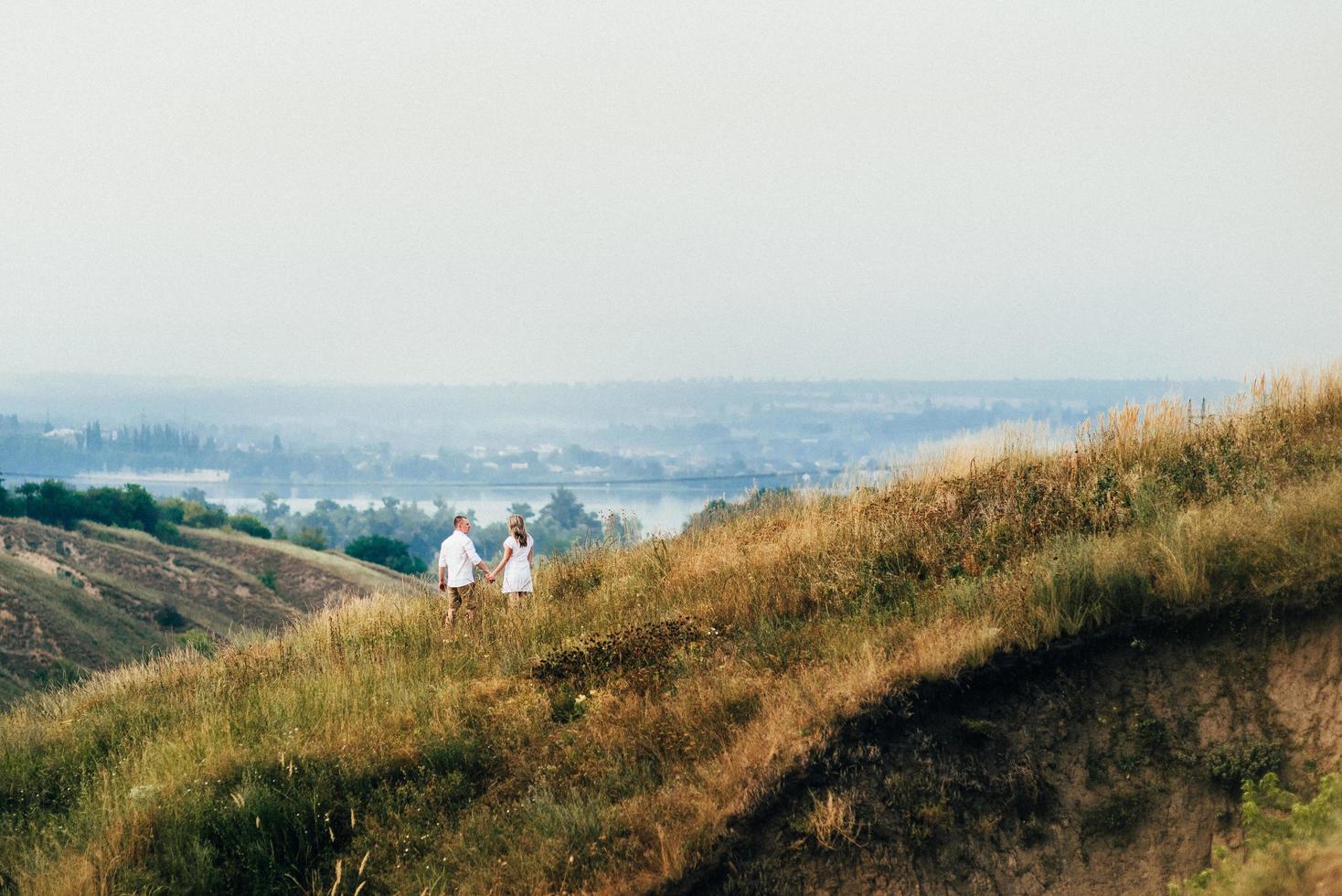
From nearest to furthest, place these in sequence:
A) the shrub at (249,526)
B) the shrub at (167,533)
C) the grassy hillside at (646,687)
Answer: the grassy hillside at (646,687), the shrub at (167,533), the shrub at (249,526)

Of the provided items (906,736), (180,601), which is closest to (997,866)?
(906,736)

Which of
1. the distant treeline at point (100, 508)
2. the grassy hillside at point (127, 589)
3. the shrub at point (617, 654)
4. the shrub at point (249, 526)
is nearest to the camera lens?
the shrub at point (617, 654)

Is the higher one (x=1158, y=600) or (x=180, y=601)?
(x=1158, y=600)

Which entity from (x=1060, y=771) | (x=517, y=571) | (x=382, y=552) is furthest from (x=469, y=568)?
(x=382, y=552)

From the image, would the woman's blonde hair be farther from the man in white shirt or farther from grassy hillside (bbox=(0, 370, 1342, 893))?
grassy hillside (bbox=(0, 370, 1342, 893))

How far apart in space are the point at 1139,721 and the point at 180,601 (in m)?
Answer: 90.2

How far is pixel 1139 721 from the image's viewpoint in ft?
28.9

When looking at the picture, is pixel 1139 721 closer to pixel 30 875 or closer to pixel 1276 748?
pixel 1276 748

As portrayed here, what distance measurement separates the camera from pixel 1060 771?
866 centimetres

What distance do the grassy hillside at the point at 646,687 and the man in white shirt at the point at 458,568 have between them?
23.7 inches

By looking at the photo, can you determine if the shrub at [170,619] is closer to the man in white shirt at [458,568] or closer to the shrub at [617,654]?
the man in white shirt at [458,568]

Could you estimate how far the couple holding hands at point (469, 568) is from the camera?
46.1 feet

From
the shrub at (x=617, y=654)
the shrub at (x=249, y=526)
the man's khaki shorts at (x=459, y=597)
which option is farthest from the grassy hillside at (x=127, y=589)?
the shrub at (x=617, y=654)

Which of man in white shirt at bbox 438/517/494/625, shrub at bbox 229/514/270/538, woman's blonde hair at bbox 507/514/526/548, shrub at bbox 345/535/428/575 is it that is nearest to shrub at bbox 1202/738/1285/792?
woman's blonde hair at bbox 507/514/526/548
